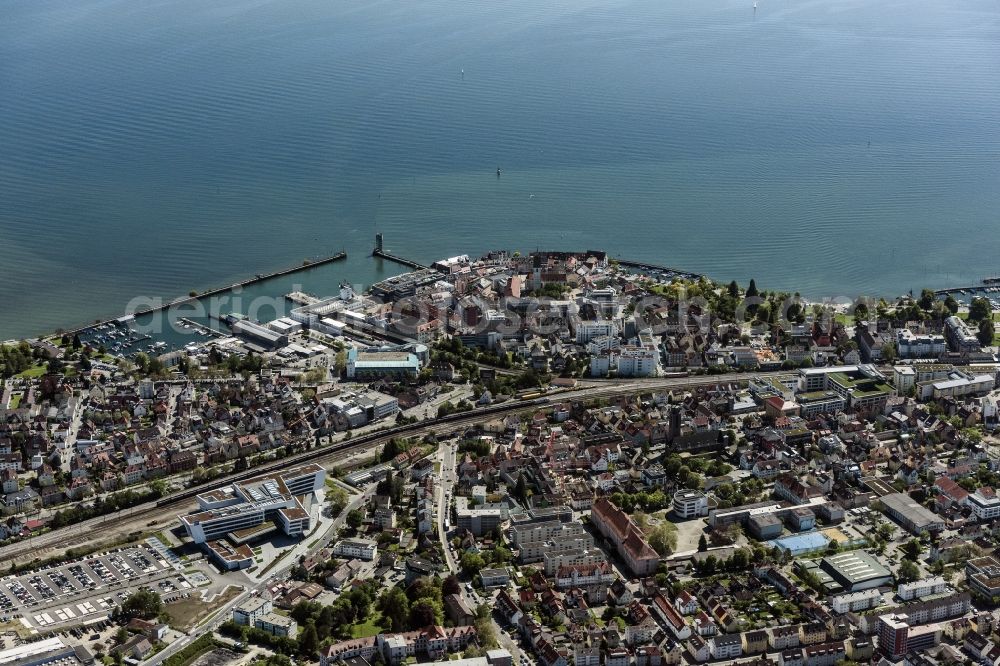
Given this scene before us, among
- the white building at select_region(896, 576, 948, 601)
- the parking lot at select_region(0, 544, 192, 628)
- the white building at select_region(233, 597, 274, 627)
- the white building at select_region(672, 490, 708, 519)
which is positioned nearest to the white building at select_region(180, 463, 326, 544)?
the parking lot at select_region(0, 544, 192, 628)

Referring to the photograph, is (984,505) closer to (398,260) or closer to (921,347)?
(921,347)

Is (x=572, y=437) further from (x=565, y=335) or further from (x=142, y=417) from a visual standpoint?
(x=142, y=417)

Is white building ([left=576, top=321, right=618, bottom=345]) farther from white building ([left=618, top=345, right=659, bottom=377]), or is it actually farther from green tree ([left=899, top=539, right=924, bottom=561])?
green tree ([left=899, top=539, right=924, bottom=561])

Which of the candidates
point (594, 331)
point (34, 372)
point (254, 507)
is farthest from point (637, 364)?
point (34, 372)

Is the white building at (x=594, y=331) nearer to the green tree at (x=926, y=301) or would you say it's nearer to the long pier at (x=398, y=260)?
the long pier at (x=398, y=260)

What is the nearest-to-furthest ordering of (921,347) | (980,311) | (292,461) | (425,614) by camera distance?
1. (425,614)
2. (292,461)
3. (921,347)
4. (980,311)

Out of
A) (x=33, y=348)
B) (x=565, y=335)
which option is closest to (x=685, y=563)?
(x=565, y=335)
